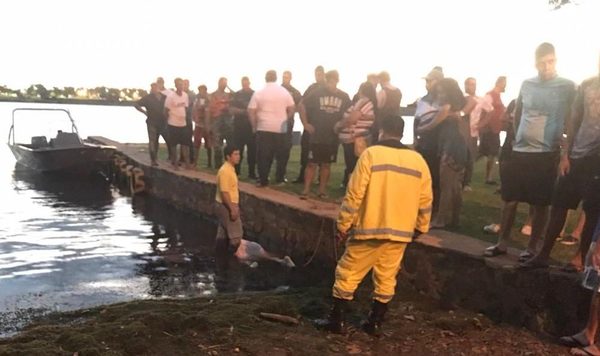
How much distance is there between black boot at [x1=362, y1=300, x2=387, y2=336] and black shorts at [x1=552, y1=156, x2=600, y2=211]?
1.83m

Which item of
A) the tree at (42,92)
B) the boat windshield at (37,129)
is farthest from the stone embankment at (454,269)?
the tree at (42,92)

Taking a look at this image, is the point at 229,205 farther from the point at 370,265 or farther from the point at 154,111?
the point at 154,111

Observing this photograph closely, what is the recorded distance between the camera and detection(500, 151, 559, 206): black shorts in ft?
21.0

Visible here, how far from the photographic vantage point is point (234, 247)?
10.4 metres

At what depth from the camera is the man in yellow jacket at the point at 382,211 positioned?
5.55 meters

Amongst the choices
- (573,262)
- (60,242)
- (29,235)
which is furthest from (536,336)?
(29,235)

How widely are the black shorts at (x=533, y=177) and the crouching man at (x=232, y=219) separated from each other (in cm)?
427

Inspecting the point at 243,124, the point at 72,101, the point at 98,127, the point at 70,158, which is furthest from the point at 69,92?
the point at 243,124

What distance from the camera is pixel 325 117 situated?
11.1 meters

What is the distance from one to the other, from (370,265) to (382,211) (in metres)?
0.50

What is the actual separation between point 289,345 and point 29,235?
7.92 m

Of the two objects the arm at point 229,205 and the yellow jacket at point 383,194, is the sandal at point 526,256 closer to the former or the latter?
the yellow jacket at point 383,194

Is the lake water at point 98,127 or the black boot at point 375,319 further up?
the black boot at point 375,319

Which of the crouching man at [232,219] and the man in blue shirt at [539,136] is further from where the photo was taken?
the crouching man at [232,219]
